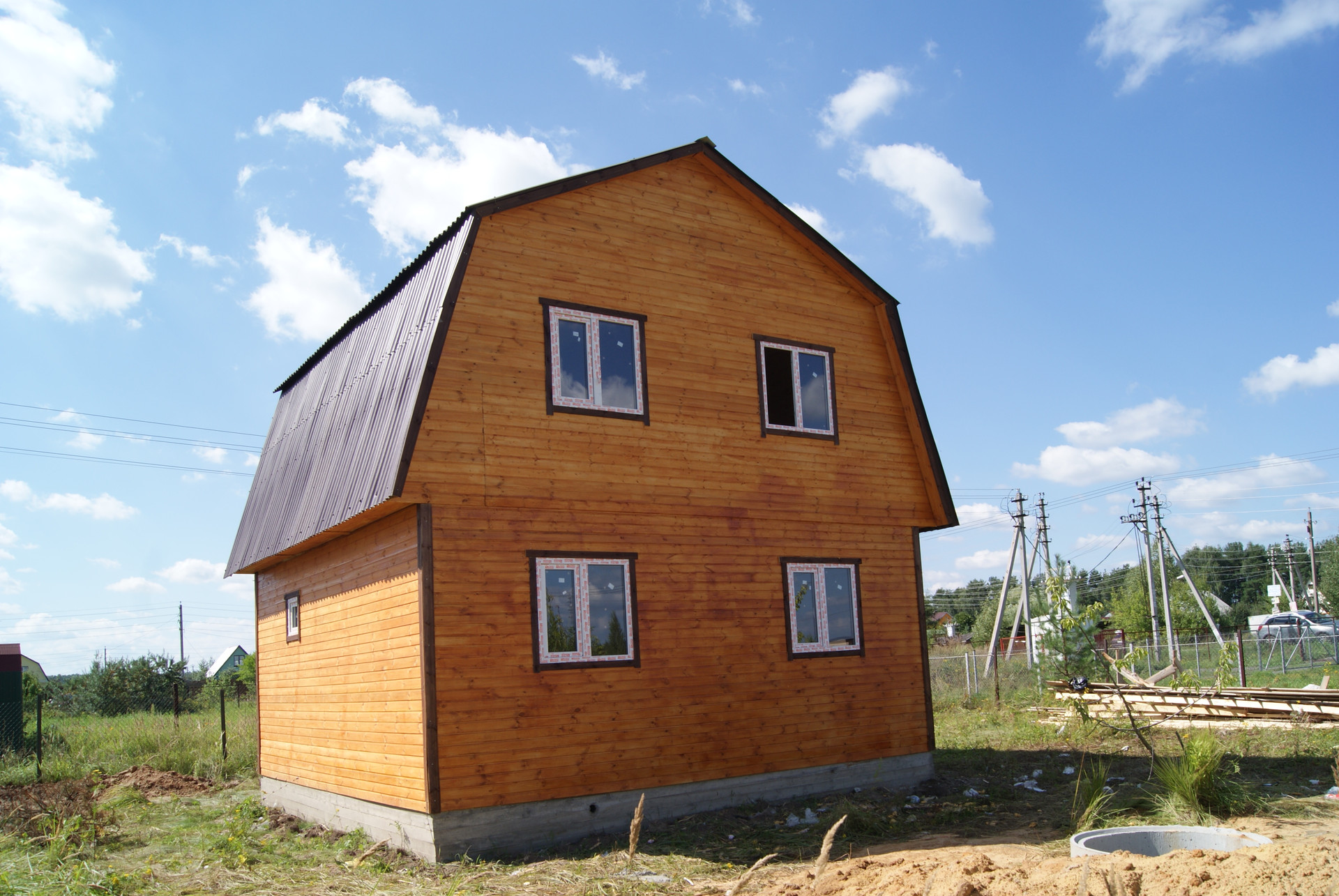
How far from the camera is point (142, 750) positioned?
56.9ft

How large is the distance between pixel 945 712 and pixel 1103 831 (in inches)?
587

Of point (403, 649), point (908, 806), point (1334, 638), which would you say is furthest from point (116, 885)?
point (1334, 638)

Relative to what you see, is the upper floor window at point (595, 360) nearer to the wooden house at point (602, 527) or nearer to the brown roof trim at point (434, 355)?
the wooden house at point (602, 527)

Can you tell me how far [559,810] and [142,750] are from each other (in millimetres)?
11597

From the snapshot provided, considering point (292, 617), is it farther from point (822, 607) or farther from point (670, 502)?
point (822, 607)

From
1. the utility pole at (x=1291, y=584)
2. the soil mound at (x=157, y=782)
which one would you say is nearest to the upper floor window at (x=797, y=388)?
the soil mound at (x=157, y=782)

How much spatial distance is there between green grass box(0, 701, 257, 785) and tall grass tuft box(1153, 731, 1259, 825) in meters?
14.4

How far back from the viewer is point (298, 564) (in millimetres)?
13375

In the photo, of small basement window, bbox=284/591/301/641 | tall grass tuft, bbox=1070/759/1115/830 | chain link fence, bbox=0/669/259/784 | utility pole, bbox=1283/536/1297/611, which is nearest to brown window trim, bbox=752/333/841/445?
tall grass tuft, bbox=1070/759/1115/830

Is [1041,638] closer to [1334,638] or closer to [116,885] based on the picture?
[1334,638]

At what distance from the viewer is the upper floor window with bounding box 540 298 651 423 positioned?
10.8m

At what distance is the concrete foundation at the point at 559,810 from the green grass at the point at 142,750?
4.59m

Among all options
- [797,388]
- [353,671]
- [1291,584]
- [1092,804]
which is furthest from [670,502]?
[1291,584]

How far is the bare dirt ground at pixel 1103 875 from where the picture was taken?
5.08 m
